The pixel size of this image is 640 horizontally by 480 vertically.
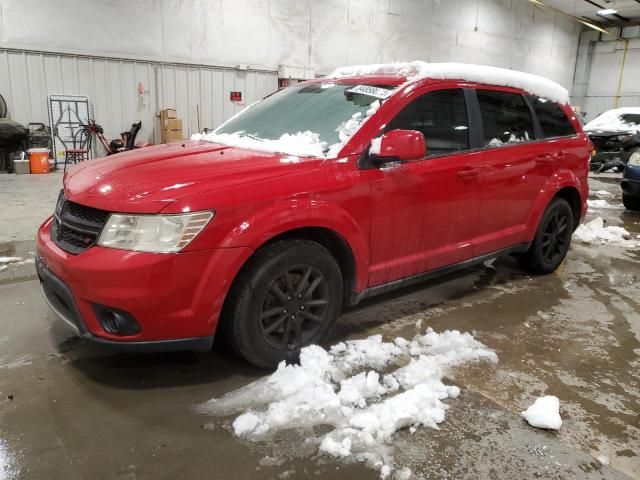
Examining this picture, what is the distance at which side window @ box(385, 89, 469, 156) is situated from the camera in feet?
9.99

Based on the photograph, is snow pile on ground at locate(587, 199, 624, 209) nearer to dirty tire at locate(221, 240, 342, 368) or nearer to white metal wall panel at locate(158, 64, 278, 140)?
dirty tire at locate(221, 240, 342, 368)

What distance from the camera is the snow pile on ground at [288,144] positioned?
281 cm

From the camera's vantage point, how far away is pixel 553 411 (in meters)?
2.33

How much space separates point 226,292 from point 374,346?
999 millimetres

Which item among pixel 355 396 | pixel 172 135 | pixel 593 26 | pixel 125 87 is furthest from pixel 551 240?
pixel 593 26

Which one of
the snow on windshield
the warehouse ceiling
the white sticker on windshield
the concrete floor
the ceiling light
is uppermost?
Result: the warehouse ceiling

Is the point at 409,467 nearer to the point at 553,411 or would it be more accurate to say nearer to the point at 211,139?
the point at 553,411

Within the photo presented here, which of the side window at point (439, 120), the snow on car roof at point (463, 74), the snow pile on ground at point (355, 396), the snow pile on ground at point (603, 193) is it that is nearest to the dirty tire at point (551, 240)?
the snow on car roof at point (463, 74)

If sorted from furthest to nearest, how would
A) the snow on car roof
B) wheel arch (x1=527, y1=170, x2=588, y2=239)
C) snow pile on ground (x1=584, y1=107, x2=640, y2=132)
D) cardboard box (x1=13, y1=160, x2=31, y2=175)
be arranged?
snow pile on ground (x1=584, y1=107, x2=640, y2=132) < cardboard box (x1=13, y1=160, x2=31, y2=175) < wheel arch (x1=527, y1=170, x2=588, y2=239) < the snow on car roof

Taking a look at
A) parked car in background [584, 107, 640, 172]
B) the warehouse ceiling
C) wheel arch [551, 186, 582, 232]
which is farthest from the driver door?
the warehouse ceiling

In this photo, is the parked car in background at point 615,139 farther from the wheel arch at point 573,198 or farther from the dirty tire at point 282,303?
the dirty tire at point 282,303

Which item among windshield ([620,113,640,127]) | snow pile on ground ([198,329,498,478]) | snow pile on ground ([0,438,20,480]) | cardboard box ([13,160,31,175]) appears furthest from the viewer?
windshield ([620,113,640,127])

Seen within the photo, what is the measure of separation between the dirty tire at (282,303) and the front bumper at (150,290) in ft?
0.37

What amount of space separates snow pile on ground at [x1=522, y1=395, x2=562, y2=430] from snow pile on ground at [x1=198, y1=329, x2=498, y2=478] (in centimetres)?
35
